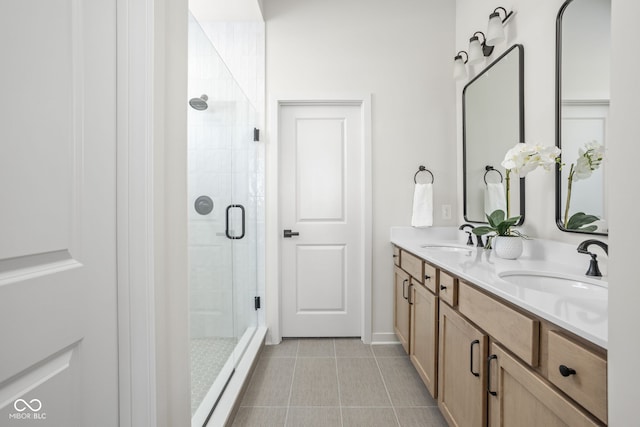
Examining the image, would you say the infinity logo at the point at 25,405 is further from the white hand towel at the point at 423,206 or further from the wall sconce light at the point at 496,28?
the wall sconce light at the point at 496,28

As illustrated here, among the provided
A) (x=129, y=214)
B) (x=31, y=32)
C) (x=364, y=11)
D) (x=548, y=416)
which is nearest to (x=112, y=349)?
(x=129, y=214)

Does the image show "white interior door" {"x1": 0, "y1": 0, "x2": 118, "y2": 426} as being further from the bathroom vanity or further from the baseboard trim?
the baseboard trim

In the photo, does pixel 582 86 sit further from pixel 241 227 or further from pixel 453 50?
pixel 241 227

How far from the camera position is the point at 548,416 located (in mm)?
788

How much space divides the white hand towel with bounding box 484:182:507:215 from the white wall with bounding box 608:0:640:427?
148 centimetres

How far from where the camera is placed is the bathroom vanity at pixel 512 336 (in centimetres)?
70

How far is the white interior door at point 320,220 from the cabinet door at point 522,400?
1.58 metres

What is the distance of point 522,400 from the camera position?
0.89m

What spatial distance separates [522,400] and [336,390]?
119cm

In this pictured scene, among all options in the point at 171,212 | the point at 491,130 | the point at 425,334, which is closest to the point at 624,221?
the point at 171,212

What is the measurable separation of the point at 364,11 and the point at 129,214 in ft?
8.26

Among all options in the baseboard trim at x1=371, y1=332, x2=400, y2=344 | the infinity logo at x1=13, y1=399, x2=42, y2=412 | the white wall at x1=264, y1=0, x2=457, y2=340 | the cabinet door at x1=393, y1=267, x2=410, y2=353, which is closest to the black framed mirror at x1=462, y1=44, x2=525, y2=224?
the white wall at x1=264, y1=0, x2=457, y2=340

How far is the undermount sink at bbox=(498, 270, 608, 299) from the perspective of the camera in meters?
1.07

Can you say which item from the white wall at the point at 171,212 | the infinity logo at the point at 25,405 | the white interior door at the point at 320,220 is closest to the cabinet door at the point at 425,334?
the white interior door at the point at 320,220
